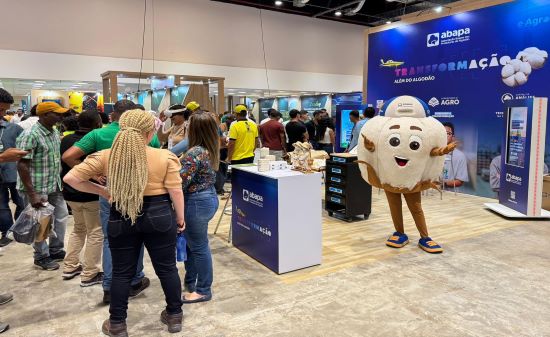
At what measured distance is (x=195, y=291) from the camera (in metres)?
3.13

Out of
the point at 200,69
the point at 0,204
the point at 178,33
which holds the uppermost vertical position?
the point at 178,33

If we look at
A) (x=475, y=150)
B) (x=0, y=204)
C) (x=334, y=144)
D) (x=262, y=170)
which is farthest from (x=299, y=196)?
(x=334, y=144)

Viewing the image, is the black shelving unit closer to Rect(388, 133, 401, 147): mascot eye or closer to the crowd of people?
Rect(388, 133, 401, 147): mascot eye

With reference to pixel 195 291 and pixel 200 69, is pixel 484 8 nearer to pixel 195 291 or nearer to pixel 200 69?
pixel 195 291

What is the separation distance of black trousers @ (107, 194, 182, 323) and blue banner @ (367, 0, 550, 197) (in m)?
5.41

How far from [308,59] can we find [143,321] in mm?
14249

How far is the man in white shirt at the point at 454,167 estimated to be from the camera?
24.0ft

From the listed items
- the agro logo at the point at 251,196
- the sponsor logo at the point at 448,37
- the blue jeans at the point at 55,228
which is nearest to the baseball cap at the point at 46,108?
the blue jeans at the point at 55,228

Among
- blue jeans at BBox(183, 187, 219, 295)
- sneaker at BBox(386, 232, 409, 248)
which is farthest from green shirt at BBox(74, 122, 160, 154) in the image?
sneaker at BBox(386, 232, 409, 248)

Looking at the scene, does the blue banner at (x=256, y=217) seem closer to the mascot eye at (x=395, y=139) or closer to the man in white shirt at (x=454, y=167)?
the mascot eye at (x=395, y=139)

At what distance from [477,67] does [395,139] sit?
13.3 ft

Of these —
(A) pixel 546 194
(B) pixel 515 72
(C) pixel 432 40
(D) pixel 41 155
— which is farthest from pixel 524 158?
(D) pixel 41 155

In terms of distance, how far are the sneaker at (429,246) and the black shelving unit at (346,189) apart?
1206 mm

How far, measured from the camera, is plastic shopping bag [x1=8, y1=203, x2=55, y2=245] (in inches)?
121
